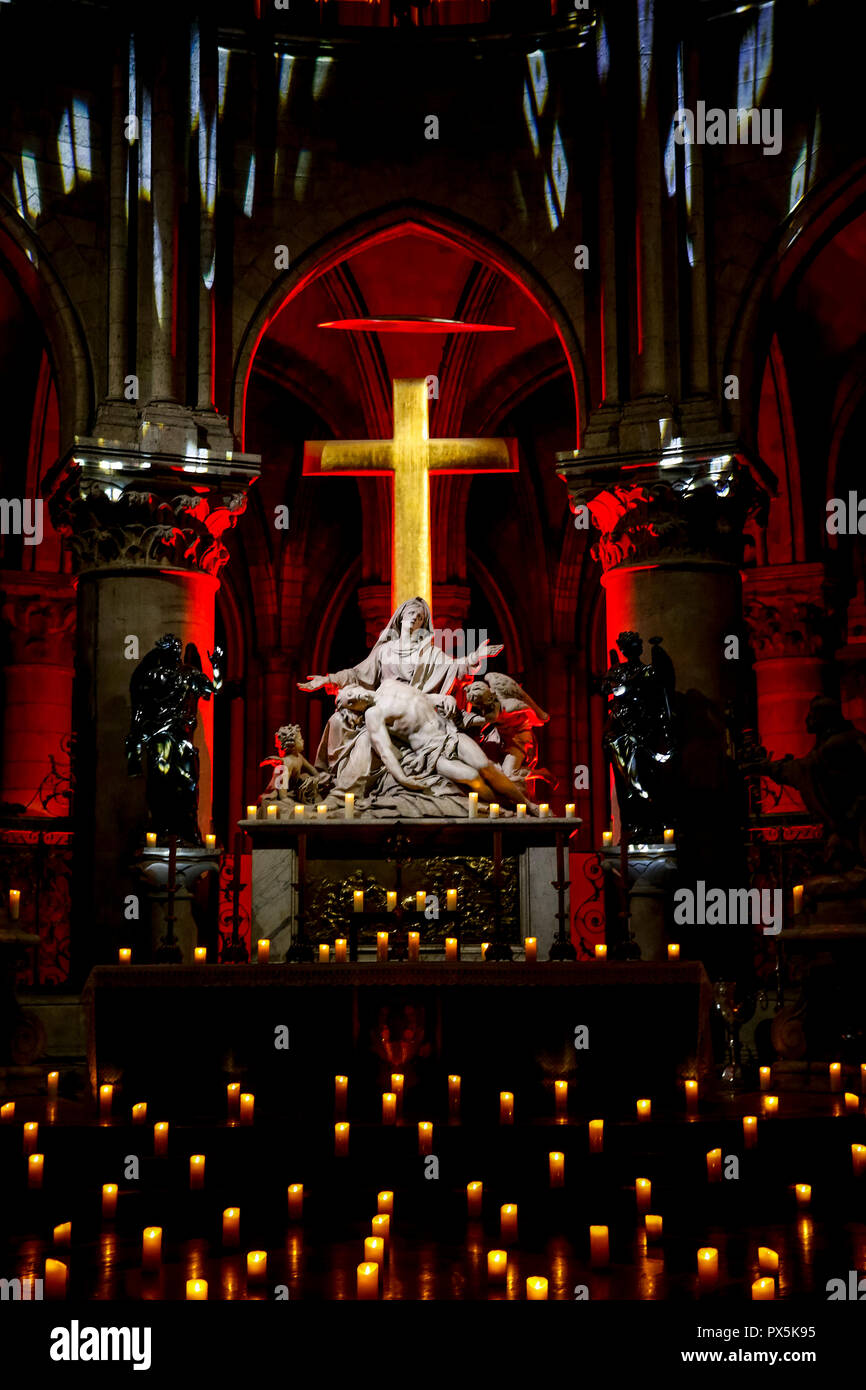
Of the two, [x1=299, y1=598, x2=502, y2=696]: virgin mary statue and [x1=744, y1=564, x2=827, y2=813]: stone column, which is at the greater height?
[x1=744, y1=564, x2=827, y2=813]: stone column

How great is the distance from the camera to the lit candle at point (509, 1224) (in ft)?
21.8

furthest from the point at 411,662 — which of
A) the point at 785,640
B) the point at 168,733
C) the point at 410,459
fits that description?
the point at 785,640

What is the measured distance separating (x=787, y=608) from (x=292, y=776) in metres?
7.86

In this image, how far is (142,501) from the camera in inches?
568

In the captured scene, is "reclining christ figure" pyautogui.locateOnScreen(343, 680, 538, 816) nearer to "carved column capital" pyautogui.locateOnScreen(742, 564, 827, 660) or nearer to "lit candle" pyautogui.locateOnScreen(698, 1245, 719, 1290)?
"carved column capital" pyautogui.locateOnScreen(742, 564, 827, 660)

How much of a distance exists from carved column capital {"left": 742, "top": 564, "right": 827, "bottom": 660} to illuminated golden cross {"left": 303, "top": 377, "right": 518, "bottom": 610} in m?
4.65

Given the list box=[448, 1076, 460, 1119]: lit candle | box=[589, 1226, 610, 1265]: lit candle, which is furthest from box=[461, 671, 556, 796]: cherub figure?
box=[589, 1226, 610, 1265]: lit candle

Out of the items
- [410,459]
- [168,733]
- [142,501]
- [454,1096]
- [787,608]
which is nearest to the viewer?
[454,1096]

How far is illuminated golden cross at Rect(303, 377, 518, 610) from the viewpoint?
14930mm

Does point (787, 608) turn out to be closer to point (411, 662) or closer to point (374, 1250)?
point (411, 662)

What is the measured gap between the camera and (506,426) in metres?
24.2

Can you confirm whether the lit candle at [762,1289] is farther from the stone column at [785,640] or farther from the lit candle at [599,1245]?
the stone column at [785,640]

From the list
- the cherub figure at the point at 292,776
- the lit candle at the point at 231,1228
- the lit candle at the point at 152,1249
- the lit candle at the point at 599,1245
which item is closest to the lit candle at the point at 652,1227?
the lit candle at the point at 599,1245
